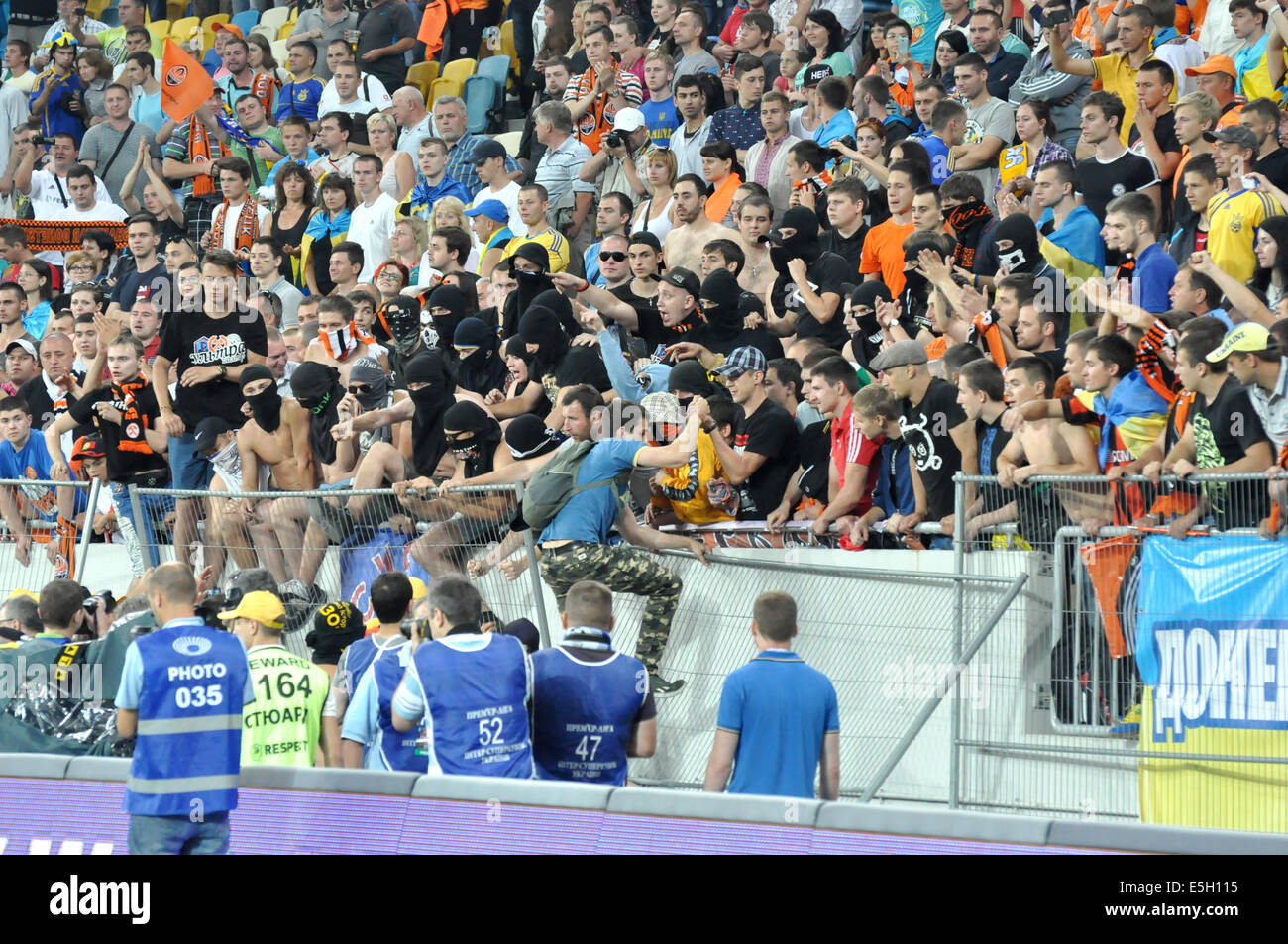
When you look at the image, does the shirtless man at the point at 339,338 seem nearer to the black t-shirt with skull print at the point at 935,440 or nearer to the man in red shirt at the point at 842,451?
the man in red shirt at the point at 842,451

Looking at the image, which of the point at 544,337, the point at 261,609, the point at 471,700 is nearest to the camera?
the point at 471,700

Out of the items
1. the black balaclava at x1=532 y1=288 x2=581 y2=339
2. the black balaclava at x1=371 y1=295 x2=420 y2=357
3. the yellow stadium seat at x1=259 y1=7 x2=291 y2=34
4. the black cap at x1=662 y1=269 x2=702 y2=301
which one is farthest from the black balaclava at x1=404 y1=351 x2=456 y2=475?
the yellow stadium seat at x1=259 y1=7 x2=291 y2=34

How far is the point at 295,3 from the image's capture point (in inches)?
878

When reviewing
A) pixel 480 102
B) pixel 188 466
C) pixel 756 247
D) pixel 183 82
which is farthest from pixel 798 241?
pixel 183 82

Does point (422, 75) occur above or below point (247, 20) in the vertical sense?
below

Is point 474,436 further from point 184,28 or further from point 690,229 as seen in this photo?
point 184,28

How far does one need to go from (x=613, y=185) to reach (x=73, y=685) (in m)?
8.07

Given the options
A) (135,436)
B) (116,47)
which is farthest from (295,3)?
(135,436)

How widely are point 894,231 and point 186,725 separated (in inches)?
266

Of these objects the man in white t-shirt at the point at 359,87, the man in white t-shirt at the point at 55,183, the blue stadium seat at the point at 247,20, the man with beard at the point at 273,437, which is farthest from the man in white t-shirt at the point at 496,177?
the blue stadium seat at the point at 247,20

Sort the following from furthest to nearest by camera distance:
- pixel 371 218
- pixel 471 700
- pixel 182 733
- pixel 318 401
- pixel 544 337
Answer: pixel 371 218
pixel 318 401
pixel 544 337
pixel 471 700
pixel 182 733

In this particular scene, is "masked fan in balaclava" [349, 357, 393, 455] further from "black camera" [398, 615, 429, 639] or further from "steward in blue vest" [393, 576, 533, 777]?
"steward in blue vest" [393, 576, 533, 777]

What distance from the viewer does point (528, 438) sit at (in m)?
9.79

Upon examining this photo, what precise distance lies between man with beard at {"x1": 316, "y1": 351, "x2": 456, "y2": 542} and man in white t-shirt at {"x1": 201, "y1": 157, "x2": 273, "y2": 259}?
20.2ft
